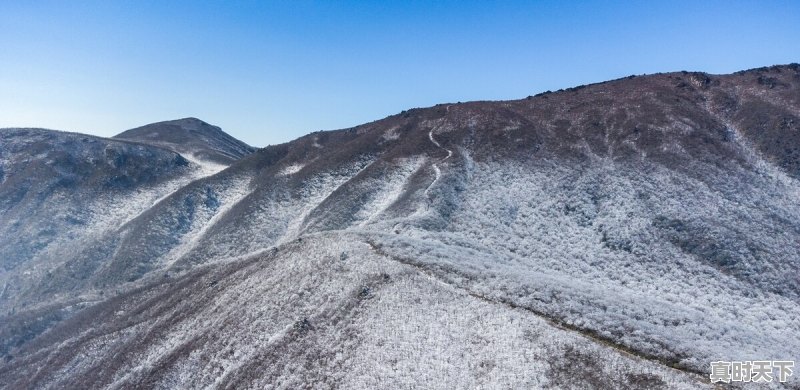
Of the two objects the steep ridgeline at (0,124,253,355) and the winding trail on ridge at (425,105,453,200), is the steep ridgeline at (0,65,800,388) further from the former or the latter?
the steep ridgeline at (0,124,253,355)

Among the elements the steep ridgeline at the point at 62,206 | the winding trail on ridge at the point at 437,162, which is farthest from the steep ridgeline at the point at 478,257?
the steep ridgeline at the point at 62,206

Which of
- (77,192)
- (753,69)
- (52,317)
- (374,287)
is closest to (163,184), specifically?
(77,192)

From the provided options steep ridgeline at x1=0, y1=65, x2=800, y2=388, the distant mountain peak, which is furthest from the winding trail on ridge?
the distant mountain peak

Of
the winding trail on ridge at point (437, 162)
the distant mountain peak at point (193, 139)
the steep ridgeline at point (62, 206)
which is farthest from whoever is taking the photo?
the distant mountain peak at point (193, 139)

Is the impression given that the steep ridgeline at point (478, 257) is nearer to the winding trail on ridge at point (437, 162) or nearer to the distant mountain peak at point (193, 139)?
the winding trail on ridge at point (437, 162)

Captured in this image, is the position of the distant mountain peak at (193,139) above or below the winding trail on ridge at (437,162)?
above

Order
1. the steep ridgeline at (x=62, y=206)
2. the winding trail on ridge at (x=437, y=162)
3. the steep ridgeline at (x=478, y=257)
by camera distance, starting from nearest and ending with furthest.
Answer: the steep ridgeline at (x=478, y=257) < the steep ridgeline at (x=62, y=206) < the winding trail on ridge at (x=437, y=162)

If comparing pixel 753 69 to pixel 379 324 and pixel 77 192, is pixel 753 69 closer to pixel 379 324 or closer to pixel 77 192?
pixel 379 324

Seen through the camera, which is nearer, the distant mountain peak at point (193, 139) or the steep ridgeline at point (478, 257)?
the steep ridgeline at point (478, 257)
